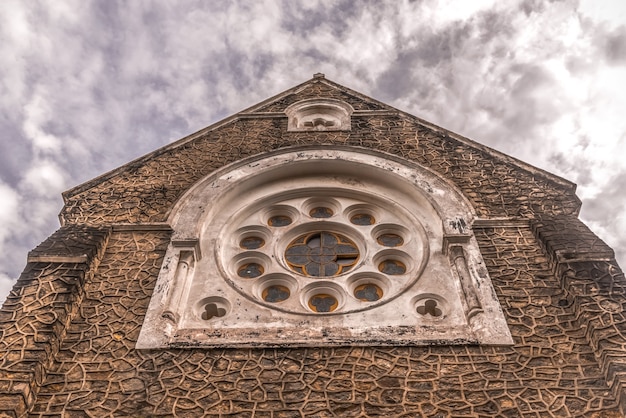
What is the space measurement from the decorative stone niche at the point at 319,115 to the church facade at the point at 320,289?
0.72 feet

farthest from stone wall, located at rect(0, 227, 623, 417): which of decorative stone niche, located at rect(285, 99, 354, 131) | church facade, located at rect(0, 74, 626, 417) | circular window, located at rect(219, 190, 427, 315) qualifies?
decorative stone niche, located at rect(285, 99, 354, 131)

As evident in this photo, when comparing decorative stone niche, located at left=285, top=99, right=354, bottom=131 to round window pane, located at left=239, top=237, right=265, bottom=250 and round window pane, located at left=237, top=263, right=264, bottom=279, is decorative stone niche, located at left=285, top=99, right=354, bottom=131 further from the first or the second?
round window pane, located at left=237, top=263, right=264, bottom=279

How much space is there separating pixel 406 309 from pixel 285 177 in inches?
146

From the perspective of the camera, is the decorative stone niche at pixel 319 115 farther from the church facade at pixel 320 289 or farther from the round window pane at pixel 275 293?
the round window pane at pixel 275 293

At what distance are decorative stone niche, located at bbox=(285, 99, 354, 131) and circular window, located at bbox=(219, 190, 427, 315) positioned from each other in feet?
6.59

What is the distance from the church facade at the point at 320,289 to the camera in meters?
6.77

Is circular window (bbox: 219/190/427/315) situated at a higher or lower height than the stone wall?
higher

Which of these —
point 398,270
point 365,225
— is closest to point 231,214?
point 365,225

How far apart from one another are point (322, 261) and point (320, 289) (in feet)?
2.35

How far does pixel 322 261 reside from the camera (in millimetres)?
9375

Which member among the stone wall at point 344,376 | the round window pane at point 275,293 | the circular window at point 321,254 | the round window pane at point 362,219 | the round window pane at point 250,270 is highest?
the round window pane at point 362,219

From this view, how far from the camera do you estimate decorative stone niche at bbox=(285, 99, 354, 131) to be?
40.1ft

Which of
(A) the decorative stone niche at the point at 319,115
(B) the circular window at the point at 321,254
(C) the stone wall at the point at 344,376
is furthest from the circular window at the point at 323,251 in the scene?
(A) the decorative stone niche at the point at 319,115

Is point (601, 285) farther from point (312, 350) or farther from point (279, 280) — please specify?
point (279, 280)
